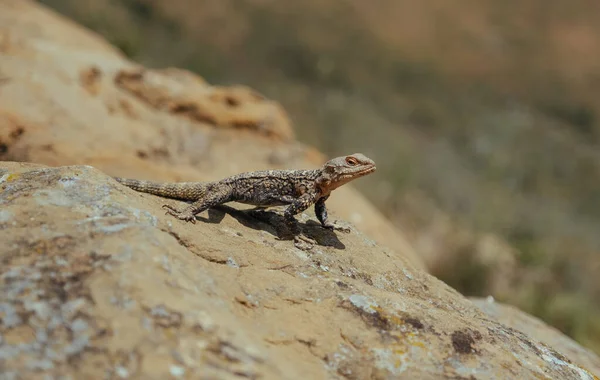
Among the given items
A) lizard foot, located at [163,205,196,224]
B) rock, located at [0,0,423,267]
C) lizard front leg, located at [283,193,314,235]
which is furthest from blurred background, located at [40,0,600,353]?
lizard foot, located at [163,205,196,224]

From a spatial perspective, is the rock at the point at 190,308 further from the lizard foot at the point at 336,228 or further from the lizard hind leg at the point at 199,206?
the lizard foot at the point at 336,228

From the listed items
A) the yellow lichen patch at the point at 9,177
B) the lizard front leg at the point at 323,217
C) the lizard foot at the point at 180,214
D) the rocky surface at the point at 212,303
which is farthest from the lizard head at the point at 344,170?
the yellow lichen patch at the point at 9,177

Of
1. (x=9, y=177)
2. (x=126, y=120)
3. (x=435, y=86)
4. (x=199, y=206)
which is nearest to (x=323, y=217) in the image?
(x=199, y=206)

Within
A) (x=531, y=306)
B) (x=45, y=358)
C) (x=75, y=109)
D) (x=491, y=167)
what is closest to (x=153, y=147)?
(x=75, y=109)

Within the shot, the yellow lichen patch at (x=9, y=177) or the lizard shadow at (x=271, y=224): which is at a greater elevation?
the lizard shadow at (x=271, y=224)

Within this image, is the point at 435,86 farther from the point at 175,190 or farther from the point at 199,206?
the point at 199,206

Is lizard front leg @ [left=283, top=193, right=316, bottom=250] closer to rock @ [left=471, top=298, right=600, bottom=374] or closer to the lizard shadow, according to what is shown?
the lizard shadow
